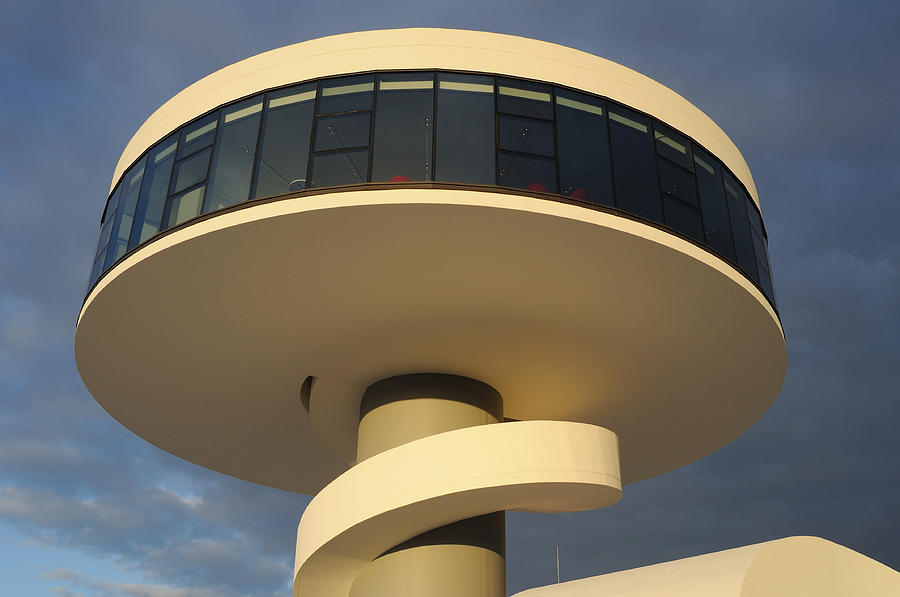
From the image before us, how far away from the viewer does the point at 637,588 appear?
22.4 meters

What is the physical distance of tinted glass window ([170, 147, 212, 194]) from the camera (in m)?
15.8

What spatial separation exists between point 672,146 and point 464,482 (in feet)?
23.9

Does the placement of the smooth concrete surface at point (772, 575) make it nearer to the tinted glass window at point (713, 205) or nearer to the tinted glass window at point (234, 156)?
the tinted glass window at point (713, 205)

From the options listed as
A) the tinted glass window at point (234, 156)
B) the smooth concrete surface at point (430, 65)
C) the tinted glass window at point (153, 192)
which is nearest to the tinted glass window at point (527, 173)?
the smooth concrete surface at point (430, 65)

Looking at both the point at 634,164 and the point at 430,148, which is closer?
the point at 430,148

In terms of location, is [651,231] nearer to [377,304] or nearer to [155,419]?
[377,304]

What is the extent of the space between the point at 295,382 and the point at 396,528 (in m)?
5.02

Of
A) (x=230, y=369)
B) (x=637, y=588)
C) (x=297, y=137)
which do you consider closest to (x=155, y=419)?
(x=230, y=369)

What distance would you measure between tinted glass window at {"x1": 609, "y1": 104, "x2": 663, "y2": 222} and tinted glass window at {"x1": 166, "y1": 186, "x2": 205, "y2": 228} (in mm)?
7163

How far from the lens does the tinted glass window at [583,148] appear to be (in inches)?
588

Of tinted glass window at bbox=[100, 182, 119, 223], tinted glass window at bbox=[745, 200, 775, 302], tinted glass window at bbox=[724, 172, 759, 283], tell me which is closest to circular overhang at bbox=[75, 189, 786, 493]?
tinted glass window at bbox=[724, 172, 759, 283]

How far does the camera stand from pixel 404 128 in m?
14.9

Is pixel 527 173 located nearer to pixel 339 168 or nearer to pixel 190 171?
pixel 339 168

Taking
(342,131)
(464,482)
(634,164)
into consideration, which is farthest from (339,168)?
(464,482)
